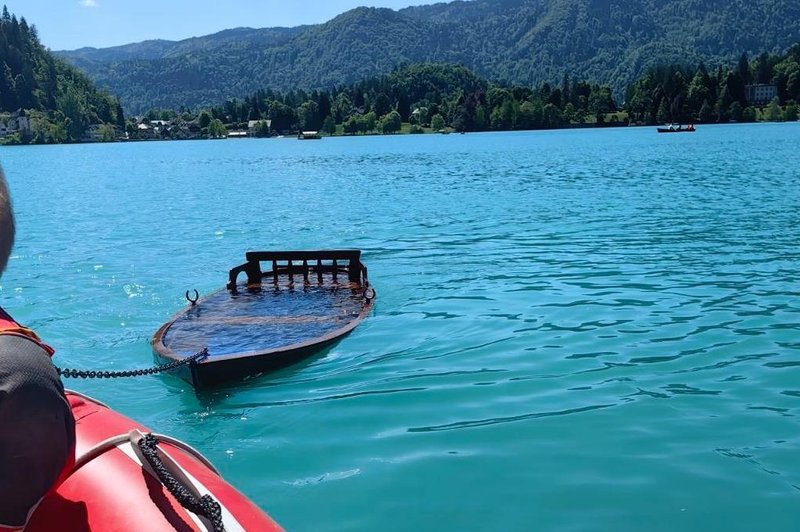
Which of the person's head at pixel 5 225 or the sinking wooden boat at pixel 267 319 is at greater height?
the person's head at pixel 5 225

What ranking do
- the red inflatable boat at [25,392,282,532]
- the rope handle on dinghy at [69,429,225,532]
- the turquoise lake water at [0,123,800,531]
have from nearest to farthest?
the red inflatable boat at [25,392,282,532] → the rope handle on dinghy at [69,429,225,532] → the turquoise lake water at [0,123,800,531]

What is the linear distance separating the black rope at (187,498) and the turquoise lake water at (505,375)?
384 centimetres

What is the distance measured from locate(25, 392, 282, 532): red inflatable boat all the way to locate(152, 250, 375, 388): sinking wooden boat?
660 centimetres

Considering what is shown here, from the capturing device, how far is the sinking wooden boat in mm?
11109

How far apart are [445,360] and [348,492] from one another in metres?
4.44

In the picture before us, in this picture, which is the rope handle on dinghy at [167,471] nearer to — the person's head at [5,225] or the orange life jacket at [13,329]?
the orange life jacket at [13,329]

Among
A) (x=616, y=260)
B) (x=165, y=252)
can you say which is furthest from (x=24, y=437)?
(x=165, y=252)

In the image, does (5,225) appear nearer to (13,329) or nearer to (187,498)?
(13,329)

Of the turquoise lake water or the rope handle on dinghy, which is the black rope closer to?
the rope handle on dinghy

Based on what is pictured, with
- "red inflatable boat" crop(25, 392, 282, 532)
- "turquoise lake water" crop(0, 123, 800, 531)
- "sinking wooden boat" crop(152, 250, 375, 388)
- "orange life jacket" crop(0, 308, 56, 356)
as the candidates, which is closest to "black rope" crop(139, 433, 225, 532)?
"red inflatable boat" crop(25, 392, 282, 532)

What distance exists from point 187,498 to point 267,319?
34.7 feet

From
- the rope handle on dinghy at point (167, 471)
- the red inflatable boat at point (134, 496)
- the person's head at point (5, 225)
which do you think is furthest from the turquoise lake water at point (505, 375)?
the person's head at point (5, 225)

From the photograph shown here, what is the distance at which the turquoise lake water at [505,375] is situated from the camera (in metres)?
7.73

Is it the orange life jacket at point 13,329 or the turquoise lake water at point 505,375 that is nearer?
the orange life jacket at point 13,329
